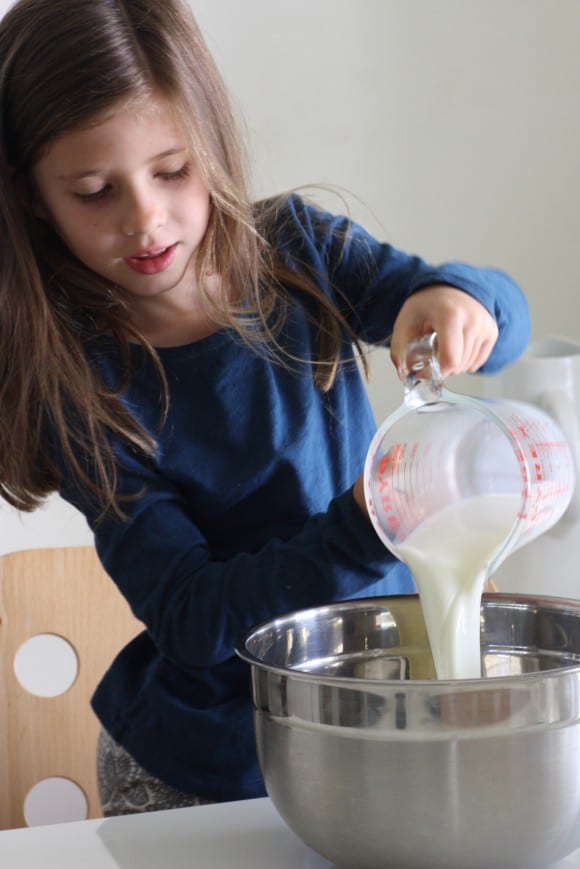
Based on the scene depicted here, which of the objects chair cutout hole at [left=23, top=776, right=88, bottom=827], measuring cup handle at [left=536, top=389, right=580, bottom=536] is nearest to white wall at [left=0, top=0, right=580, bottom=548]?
measuring cup handle at [left=536, top=389, right=580, bottom=536]

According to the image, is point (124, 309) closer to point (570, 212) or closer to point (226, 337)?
point (226, 337)

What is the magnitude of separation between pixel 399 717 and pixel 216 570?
0.34 metres

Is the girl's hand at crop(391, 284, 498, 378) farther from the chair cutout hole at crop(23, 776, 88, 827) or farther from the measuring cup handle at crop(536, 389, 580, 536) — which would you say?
the measuring cup handle at crop(536, 389, 580, 536)

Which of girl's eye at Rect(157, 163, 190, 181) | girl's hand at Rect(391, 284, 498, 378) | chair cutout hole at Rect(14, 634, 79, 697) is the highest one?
girl's eye at Rect(157, 163, 190, 181)

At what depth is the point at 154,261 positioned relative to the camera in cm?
82

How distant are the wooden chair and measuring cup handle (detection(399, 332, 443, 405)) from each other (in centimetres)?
51

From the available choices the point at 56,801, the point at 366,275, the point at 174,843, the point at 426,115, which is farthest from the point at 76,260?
the point at 426,115

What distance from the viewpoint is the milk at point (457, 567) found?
652 mm

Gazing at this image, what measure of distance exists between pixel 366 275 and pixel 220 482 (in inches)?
7.5

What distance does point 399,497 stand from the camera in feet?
2.32

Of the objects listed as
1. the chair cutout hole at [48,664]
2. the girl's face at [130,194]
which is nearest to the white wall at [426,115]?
the chair cutout hole at [48,664]

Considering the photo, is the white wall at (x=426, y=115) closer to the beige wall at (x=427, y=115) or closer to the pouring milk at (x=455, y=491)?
the beige wall at (x=427, y=115)

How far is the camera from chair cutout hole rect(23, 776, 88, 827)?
1179mm

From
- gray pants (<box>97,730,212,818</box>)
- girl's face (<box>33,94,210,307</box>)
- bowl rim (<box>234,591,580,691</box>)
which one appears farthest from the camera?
gray pants (<box>97,730,212,818</box>)
